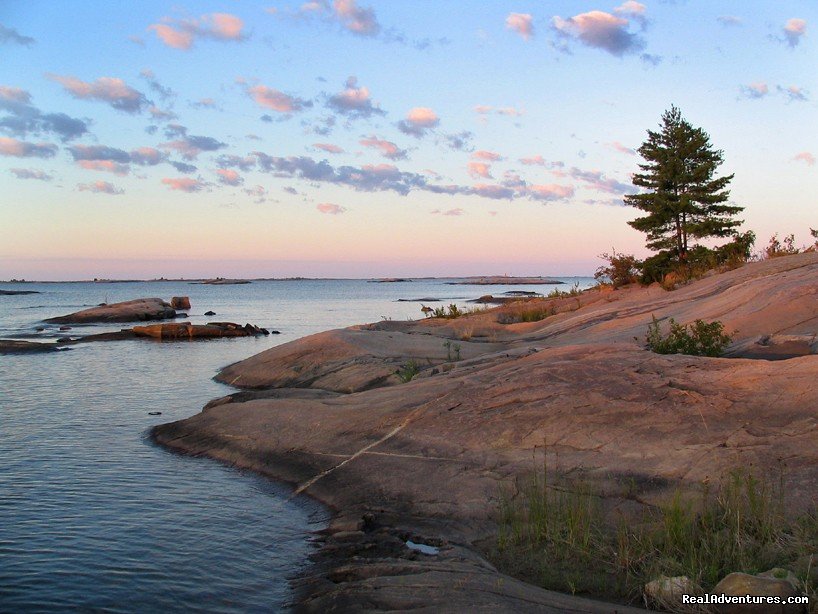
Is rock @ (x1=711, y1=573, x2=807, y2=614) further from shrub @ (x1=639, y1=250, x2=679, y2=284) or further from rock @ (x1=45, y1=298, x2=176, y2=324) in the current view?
rock @ (x1=45, y1=298, x2=176, y2=324)

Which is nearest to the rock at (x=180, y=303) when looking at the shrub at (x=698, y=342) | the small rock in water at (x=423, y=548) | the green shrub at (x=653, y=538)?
the shrub at (x=698, y=342)

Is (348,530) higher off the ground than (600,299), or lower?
lower

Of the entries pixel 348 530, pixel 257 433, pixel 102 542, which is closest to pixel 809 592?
pixel 348 530

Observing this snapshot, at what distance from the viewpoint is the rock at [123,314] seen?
171 feet

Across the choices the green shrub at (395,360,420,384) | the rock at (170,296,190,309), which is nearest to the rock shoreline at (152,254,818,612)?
the green shrub at (395,360,420,384)

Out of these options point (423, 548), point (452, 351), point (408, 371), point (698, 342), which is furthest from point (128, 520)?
point (452, 351)

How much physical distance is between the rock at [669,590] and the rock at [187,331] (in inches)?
1368

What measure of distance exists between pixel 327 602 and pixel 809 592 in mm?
4079

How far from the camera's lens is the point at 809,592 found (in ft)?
18.9

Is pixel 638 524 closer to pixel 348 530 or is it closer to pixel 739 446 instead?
pixel 739 446

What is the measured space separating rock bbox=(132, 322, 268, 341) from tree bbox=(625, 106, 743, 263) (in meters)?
21.5

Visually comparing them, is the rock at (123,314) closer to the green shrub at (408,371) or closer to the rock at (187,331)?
→ the rock at (187,331)

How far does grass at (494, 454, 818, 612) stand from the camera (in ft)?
21.7

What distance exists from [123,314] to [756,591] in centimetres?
5366
